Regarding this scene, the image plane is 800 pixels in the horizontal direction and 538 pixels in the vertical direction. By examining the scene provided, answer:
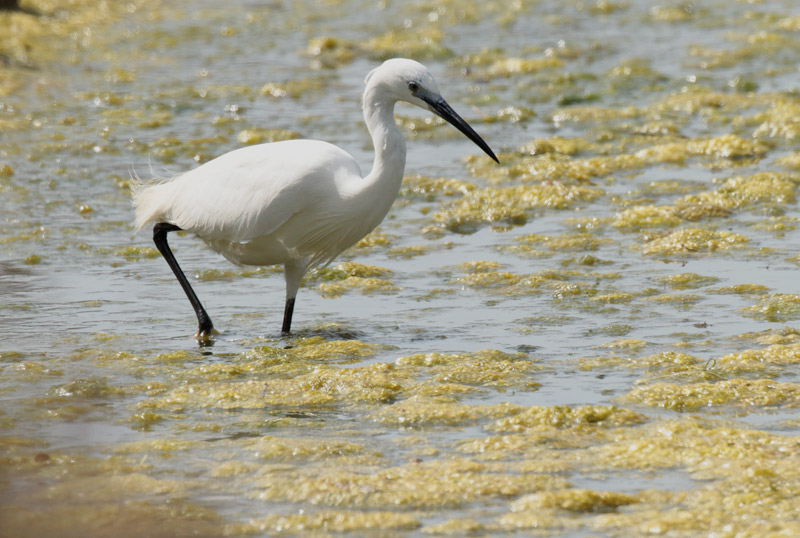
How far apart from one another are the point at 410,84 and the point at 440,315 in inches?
53.1

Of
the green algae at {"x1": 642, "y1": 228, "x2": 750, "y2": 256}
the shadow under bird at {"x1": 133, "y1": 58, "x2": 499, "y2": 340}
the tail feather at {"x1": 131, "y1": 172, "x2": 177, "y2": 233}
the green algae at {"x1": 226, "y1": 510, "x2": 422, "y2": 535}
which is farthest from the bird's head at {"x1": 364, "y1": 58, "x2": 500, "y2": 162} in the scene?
the green algae at {"x1": 226, "y1": 510, "x2": 422, "y2": 535}

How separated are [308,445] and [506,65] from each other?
8.65 m

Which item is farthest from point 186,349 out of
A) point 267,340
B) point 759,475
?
point 759,475

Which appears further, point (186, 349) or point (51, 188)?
point (51, 188)

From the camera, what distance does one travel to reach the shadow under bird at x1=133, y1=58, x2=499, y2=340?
18.7 ft

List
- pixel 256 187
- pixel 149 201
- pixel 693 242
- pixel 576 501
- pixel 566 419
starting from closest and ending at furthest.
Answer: pixel 576 501, pixel 566 419, pixel 256 187, pixel 149 201, pixel 693 242

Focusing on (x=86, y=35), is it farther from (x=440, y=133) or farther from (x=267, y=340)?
(x=267, y=340)

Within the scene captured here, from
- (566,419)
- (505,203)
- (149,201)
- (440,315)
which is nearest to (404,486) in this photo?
(566,419)

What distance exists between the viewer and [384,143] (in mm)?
5684

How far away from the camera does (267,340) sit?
19.8 feet

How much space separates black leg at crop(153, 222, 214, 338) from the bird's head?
4.70 ft

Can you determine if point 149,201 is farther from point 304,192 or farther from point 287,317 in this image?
point 304,192

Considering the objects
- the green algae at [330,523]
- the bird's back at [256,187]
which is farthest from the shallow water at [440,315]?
the bird's back at [256,187]

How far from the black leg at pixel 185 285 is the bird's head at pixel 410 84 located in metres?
1.43
